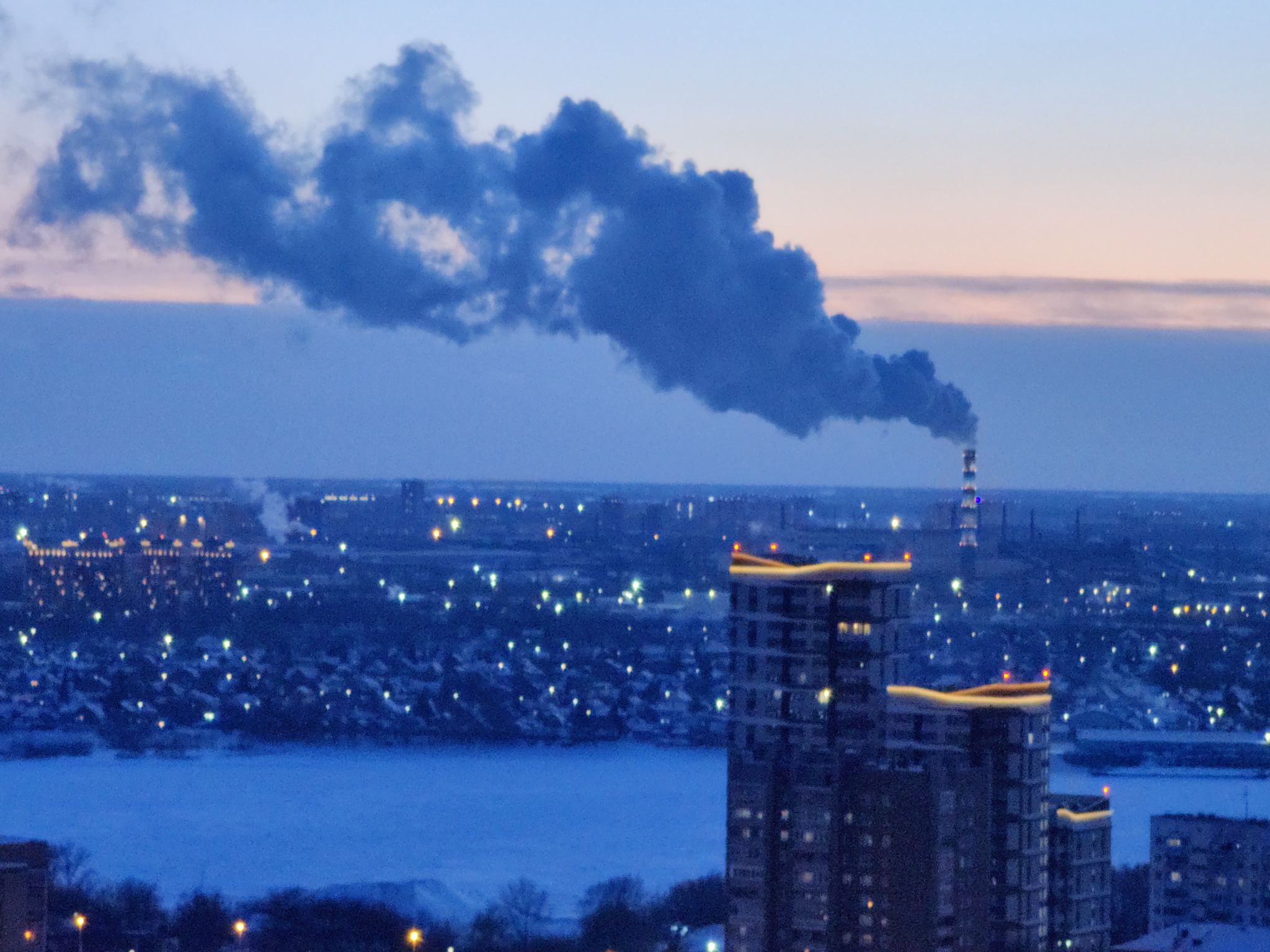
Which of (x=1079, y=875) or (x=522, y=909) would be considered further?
(x=522, y=909)

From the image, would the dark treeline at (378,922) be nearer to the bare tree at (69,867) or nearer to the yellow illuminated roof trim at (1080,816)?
the bare tree at (69,867)

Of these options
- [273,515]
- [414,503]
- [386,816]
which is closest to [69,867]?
[386,816]

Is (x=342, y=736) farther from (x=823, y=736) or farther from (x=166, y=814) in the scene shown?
(x=823, y=736)

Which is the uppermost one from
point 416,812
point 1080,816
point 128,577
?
point 1080,816

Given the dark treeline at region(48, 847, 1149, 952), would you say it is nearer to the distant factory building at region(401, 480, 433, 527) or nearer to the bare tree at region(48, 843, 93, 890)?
the bare tree at region(48, 843, 93, 890)

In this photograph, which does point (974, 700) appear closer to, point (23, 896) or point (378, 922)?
point (378, 922)

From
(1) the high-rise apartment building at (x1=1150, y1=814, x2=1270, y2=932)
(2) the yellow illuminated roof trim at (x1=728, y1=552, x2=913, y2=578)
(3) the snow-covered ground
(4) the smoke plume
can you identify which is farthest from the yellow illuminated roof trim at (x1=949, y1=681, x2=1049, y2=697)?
(4) the smoke plume

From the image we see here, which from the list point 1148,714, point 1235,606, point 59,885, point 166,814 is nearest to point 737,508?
point 1235,606

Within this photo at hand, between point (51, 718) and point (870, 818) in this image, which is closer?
point (870, 818)
